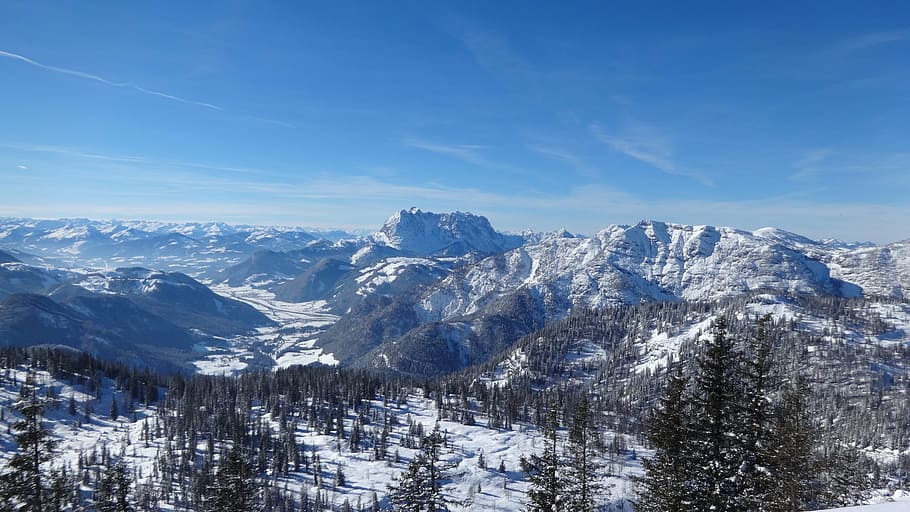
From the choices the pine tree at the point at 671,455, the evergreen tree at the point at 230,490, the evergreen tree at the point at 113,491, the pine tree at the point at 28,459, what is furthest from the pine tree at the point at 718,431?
the evergreen tree at the point at 113,491

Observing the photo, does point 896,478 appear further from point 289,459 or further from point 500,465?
point 289,459

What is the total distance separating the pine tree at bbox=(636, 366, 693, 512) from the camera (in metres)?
26.3

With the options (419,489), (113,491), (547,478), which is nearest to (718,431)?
(547,478)

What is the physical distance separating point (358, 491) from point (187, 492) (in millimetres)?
52842

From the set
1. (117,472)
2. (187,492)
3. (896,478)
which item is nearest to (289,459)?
(187,492)

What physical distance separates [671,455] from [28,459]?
40320mm

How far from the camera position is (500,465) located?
163125 mm

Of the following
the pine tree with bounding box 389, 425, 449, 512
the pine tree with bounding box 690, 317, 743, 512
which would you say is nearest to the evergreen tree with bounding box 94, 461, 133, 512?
the pine tree with bounding box 389, 425, 449, 512

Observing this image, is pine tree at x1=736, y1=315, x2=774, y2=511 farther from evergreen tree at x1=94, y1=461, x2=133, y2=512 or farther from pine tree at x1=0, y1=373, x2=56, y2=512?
evergreen tree at x1=94, y1=461, x2=133, y2=512

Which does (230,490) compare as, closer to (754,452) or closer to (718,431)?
(718,431)

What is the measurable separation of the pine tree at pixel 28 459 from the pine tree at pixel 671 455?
38.5 m

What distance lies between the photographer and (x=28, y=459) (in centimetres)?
2856

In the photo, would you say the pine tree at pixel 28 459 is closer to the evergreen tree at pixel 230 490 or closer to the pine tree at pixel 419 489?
the evergreen tree at pixel 230 490

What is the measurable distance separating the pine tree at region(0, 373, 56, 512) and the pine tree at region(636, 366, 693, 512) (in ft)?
126
